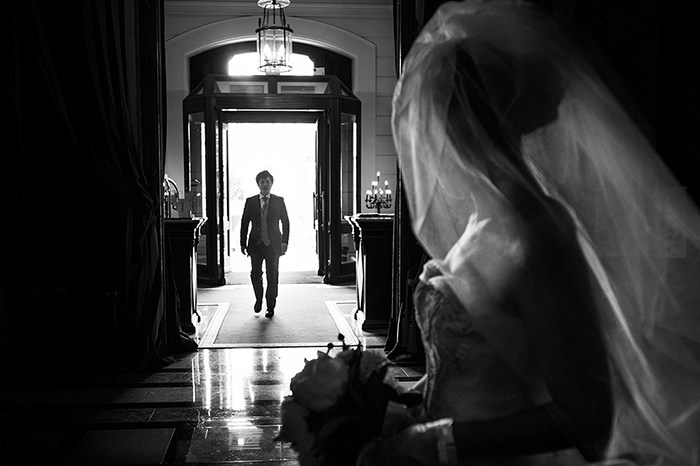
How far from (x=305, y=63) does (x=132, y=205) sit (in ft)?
20.5

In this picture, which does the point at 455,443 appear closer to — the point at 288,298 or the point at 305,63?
the point at 288,298

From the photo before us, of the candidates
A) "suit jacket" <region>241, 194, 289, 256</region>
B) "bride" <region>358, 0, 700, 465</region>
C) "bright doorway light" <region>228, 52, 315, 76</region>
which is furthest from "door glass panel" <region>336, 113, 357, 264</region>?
"bride" <region>358, 0, 700, 465</region>

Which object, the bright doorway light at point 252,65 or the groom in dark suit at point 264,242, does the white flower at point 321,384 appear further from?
the bright doorway light at point 252,65

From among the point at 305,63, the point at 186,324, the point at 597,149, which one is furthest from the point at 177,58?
the point at 597,149

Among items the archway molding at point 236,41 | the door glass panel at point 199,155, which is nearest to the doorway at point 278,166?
the archway molding at point 236,41

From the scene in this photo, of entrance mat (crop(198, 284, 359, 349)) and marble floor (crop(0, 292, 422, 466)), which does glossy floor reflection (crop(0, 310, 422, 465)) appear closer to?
marble floor (crop(0, 292, 422, 466))

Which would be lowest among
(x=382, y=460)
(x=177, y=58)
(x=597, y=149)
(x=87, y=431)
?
(x=87, y=431)

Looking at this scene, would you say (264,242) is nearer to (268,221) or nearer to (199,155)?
(268,221)

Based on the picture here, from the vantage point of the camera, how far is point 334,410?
123cm

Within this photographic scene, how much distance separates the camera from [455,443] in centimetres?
110

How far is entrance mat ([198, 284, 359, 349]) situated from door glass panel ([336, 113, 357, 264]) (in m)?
0.85

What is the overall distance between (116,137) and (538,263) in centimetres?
399

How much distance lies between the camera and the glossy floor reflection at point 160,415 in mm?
3166

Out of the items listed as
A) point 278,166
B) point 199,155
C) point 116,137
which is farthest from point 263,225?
point 278,166
